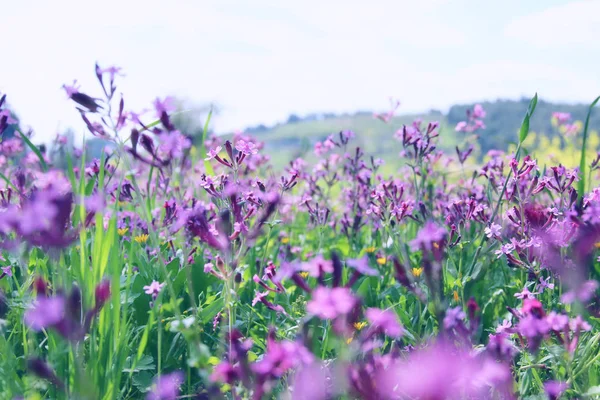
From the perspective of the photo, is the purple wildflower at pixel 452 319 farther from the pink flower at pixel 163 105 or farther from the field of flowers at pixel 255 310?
the pink flower at pixel 163 105

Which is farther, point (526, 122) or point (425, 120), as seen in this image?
point (425, 120)

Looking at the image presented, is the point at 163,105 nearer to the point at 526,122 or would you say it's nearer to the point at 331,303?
the point at 331,303

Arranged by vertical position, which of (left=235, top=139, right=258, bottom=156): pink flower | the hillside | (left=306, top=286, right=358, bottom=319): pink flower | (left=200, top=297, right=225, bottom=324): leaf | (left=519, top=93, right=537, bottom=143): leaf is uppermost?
(left=519, top=93, right=537, bottom=143): leaf

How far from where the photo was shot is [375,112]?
5.48 metres

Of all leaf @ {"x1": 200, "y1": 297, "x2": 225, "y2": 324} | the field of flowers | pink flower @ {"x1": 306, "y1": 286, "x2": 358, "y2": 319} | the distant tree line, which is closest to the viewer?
pink flower @ {"x1": 306, "y1": 286, "x2": 358, "y2": 319}

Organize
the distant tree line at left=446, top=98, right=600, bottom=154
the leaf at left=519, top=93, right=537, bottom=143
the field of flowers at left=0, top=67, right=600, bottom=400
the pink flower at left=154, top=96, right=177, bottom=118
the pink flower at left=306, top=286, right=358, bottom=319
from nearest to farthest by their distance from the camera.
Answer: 1. the pink flower at left=306, top=286, right=358, bottom=319
2. the field of flowers at left=0, top=67, right=600, bottom=400
3. the pink flower at left=154, top=96, right=177, bottom=118
4. the leaf at left=519, top=93, right=537, bottom=143
5. the distant tree line at left=446, top=98, right=600, bottom=154

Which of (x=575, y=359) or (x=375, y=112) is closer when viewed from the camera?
(x=575, y=359)

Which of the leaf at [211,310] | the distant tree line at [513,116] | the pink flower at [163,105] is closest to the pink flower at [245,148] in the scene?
the pink flower at [163,105]

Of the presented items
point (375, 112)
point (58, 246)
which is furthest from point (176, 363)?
point (375, 112)

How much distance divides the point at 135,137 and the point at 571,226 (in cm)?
195

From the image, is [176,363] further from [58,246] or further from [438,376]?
[438,376]

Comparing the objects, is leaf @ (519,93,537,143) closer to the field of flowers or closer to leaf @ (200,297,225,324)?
the field of flowers

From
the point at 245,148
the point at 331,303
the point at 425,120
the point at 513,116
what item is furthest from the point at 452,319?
the point at 513,116

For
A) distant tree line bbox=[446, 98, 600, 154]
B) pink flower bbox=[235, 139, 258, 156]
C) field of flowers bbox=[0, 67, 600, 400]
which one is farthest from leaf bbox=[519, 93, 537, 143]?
distant tree line bbox=[446, 98, 600, 154]
